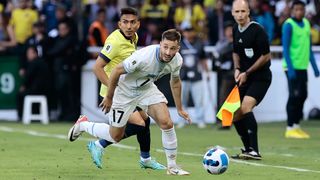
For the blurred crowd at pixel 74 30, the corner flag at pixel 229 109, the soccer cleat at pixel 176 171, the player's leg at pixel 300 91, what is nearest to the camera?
the soccer cleat at pixel 176 171

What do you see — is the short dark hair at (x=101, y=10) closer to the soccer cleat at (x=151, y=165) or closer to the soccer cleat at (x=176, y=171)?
the soccer cleat at (x=151, y=165)

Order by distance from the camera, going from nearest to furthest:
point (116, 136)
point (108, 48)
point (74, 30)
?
point (116, 136) → point (108, 48) → point (74, 30)

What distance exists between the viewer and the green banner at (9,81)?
2392 centimetres

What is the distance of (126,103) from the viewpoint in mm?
12062

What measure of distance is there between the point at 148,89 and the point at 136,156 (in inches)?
101

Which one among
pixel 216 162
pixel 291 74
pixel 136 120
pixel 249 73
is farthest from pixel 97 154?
pixel 291 74

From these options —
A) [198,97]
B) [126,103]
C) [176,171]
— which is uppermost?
[126,103]

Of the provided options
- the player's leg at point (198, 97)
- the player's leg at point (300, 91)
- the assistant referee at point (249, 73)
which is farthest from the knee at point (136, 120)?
the player's leg at point (198, 97)

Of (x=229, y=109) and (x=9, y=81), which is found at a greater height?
(x=229, y=109)

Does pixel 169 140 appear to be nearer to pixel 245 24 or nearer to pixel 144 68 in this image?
pixel 144 68

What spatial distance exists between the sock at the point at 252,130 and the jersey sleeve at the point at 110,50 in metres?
2.46

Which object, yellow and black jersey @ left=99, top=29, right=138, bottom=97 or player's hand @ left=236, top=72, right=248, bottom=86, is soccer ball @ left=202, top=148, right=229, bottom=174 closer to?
yellow and black jersey @ left=99, top=29, right=138, bottom=97

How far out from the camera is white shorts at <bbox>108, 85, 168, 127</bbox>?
39.5 ft

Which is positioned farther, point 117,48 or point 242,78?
point 242,78
